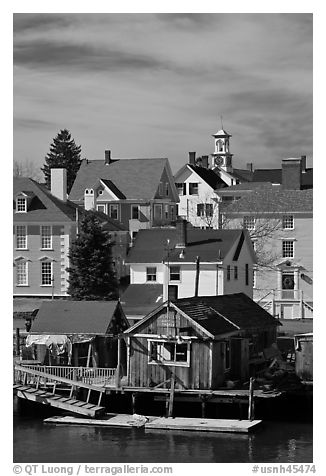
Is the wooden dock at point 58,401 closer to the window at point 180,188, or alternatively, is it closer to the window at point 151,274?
the window at point 151,274

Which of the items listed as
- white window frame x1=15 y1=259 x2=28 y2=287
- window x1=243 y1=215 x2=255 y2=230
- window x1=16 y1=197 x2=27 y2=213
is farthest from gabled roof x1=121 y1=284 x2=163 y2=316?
window x1=243 y1=215 x2=255 y2=230

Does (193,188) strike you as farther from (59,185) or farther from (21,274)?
(21,274)

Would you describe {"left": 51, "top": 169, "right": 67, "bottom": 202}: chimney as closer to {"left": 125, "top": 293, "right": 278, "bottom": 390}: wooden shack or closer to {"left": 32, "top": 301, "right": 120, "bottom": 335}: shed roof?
{"left": 32, "top": 301, "right": 120, "bottom": 335}: shed roof

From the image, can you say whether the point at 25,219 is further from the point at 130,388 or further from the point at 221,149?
the point at 221,149

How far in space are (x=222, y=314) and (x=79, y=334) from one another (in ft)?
15.9

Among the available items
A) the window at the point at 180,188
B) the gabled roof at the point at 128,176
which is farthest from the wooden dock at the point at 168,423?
the window at the point at 180,188

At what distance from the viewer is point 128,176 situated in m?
61.7

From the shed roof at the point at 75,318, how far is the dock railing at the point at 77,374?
1.29 m

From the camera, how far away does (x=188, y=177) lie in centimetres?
7094

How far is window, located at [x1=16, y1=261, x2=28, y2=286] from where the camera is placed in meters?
47.0

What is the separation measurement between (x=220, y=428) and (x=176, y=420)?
5.71ft

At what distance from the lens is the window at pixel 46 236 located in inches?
1882

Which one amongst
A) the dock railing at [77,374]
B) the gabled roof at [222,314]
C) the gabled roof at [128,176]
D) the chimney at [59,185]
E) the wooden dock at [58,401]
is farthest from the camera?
the gabled roof at [128,176]

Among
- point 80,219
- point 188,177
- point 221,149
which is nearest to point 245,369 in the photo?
point 80,219
